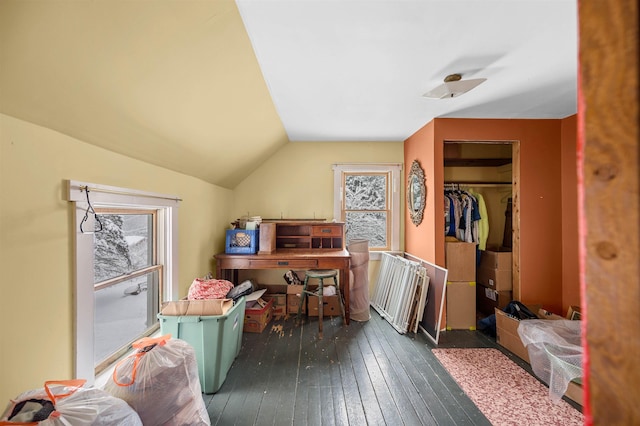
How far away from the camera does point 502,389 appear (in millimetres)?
1875

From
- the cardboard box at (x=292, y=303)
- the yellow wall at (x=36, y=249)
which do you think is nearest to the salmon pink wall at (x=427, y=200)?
the cardboard box at (x=292, y=303)

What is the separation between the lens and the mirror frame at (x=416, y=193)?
2.96m

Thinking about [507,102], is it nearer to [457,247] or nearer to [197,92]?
[457,247]

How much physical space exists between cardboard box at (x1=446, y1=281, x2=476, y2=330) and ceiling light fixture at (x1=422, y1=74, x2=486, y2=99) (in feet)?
6.38

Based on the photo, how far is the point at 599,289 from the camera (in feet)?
1.28

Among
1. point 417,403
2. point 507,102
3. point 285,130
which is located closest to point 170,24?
point 285,130

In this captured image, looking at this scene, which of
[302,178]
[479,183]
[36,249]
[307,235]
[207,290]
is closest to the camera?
[36,249]

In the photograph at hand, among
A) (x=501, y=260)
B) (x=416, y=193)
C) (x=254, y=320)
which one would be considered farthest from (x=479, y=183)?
(x=254, y=320)

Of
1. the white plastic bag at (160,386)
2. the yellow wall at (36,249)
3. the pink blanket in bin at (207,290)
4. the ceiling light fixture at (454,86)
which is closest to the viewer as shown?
the yellow wall at (36,249)

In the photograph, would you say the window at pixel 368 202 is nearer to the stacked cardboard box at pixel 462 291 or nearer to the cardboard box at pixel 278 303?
the stacked cardboard box at pixel 462 291

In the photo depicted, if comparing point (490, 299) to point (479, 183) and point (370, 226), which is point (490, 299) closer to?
point (479, 183)

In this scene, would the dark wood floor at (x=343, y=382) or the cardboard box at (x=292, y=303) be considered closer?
the dark wood floor at (x=343, y=382)

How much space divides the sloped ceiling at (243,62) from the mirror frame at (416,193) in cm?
80

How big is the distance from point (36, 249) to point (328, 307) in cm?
262
